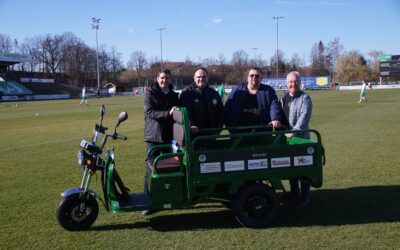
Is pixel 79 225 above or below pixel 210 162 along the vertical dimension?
below

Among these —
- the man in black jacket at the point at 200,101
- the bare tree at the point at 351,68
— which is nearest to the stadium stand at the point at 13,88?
the bare tree at the point at 351,68

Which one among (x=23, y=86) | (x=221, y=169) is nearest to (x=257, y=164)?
(x=221, y=169)

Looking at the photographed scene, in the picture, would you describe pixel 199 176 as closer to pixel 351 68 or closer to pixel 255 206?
pixel 255 206

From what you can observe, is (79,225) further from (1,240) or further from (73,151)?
(73,151)

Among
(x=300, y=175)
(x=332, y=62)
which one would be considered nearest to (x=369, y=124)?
(x=300, y=175)

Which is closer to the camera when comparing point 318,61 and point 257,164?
point 257,164

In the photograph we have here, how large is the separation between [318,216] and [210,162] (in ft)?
5.61

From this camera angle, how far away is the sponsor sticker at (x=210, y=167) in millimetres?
4957

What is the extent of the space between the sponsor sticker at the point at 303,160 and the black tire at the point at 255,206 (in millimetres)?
473

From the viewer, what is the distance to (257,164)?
16.7ft

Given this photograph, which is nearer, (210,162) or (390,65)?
(210,162)

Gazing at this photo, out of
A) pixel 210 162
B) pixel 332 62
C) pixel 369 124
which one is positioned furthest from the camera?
pixel 332 62

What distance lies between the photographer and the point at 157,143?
5.93m

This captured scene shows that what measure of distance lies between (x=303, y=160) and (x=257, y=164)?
0.60 metres
